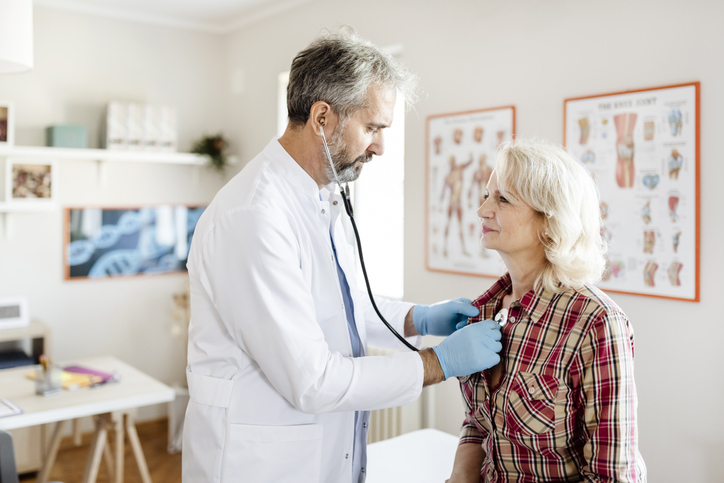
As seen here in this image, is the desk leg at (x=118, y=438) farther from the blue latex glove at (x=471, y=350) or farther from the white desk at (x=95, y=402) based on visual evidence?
the blue latex glove at (x=471, y=350)

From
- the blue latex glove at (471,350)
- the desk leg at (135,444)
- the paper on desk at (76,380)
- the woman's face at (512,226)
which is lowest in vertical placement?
the desk leg at (135,444)

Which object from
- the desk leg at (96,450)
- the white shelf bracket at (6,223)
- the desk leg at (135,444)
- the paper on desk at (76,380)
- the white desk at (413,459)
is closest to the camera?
the white desk at (413,459)

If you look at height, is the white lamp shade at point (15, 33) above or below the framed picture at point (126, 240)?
above

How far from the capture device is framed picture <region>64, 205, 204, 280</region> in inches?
150

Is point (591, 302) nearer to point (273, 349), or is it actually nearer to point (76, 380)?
point (273, 349)

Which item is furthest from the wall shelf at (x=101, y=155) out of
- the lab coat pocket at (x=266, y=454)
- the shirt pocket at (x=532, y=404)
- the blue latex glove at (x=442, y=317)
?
the shirt pocket at (x=532, y=404)

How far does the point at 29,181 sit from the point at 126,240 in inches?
26.4

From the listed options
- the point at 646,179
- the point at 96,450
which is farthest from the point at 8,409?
the point at 646,179

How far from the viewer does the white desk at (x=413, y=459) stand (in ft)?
6.18

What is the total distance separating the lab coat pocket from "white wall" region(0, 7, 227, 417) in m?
2.86

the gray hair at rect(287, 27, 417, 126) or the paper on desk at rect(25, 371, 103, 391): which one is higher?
the gray hair at rect(287, 27, 417, 126)

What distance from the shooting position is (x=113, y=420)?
108 inches

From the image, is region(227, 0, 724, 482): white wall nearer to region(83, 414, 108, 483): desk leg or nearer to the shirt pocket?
the shirt pocket

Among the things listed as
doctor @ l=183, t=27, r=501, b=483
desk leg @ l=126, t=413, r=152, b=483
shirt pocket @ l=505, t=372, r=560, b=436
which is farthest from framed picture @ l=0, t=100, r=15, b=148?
shirt pocket @ l=505, t=372, r=560, b=436
